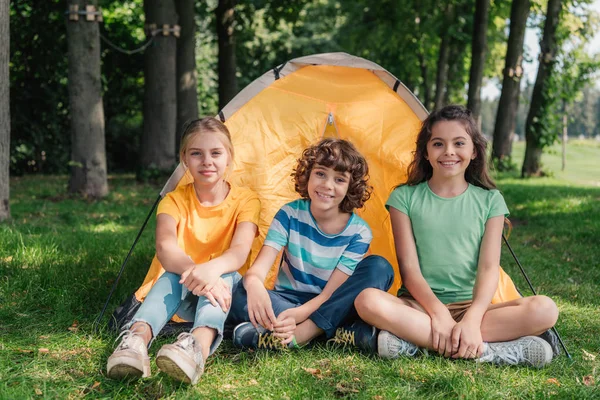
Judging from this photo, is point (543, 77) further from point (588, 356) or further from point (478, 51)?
point (588, 356)

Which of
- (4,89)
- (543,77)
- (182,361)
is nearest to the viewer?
(182,361)

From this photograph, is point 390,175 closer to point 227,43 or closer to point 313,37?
point 227,43

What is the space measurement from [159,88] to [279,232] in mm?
6037

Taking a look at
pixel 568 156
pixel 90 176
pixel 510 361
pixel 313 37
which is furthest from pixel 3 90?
pixel 568 156

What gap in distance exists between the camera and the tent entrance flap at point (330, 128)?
13.3 feet

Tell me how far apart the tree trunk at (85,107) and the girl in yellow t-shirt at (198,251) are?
12.1ft

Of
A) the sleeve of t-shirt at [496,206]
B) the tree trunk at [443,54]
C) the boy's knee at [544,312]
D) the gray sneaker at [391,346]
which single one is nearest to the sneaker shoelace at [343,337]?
the gray sneaker at [391,346]

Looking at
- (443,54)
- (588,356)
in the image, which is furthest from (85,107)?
(443,54)

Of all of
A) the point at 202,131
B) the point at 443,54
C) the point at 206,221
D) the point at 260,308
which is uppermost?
the point at 443,54

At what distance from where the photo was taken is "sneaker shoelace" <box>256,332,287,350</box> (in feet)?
9.23

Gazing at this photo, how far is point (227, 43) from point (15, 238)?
7.36 m

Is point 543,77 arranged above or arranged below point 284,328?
above

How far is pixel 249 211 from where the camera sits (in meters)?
3.17

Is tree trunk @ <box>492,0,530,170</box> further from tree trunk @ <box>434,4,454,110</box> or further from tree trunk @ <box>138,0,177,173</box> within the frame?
tree trunk @ <box>138,0,177,173</box>
